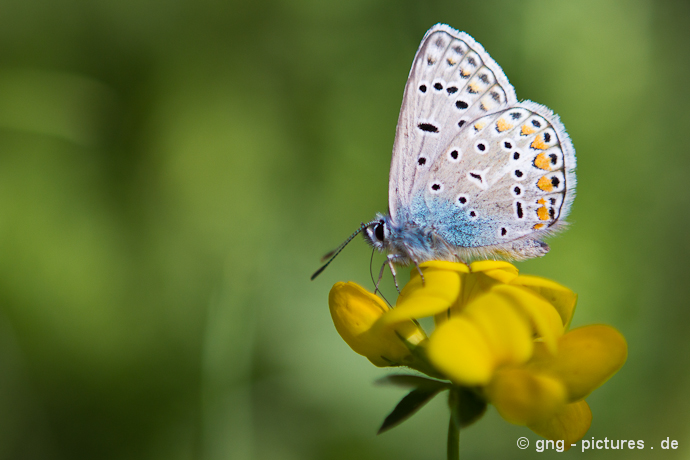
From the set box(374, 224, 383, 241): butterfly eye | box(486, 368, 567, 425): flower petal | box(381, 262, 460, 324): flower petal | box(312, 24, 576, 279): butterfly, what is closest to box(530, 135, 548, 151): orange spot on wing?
box(312, 24, 576, 279): butterfly

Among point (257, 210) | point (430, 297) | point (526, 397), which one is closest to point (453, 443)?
point (526, 397)

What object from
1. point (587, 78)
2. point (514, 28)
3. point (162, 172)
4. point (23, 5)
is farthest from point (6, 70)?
point (587, 78)

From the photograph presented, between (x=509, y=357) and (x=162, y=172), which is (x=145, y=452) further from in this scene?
(x=509, y=357)

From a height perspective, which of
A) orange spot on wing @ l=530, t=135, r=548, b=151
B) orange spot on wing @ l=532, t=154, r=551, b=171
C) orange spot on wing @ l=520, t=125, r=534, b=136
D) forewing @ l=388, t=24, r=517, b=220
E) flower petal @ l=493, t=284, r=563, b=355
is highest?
forewing @ l=388, t=24, r=517, b=220

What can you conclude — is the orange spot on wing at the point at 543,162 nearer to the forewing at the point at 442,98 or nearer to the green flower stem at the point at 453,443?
the forewing at the point at 442,98

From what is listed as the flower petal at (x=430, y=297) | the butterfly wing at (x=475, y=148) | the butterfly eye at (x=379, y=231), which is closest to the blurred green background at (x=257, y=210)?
the butterfly eye at (x=379, y=231)

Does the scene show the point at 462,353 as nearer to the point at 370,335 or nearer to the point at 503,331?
the point at 503,331

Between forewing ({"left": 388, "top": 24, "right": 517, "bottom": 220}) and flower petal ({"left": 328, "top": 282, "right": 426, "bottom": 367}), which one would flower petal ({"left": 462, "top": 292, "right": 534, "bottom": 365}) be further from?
forewing ({"left": 388, "top": 24, "right": 517, "bottom": 220})
